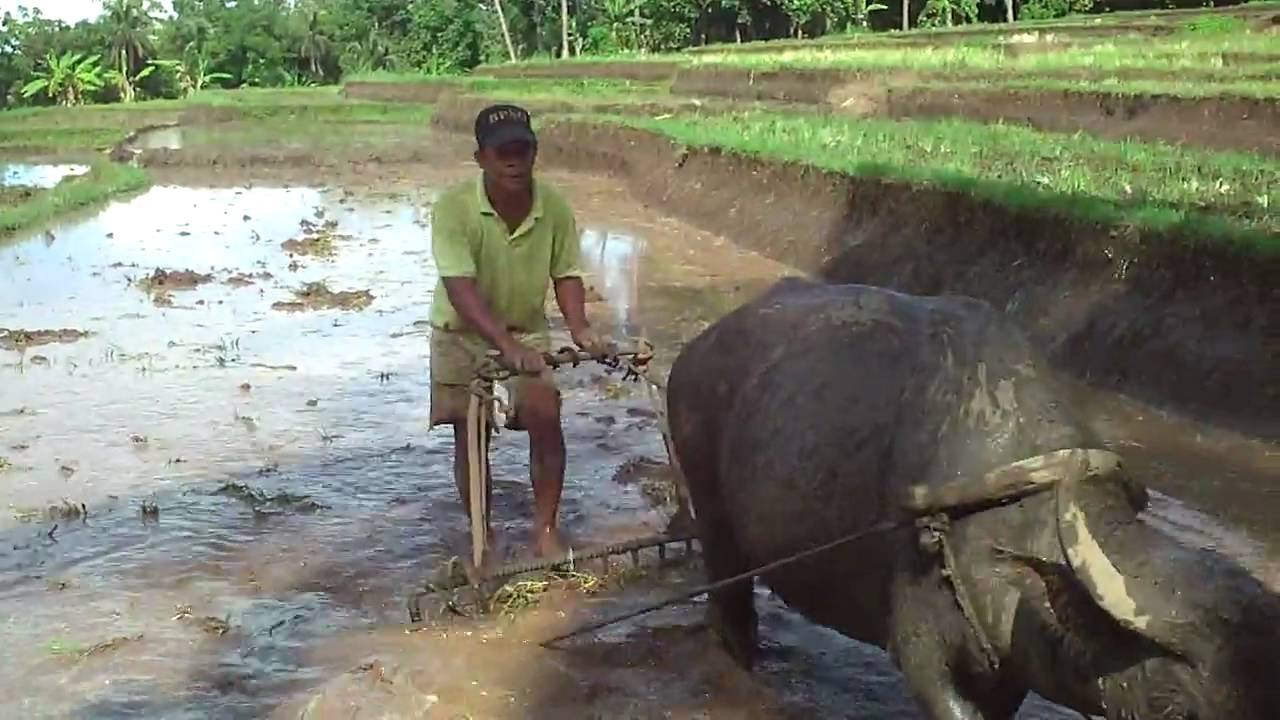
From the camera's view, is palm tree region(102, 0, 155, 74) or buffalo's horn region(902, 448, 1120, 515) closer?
buffalo's horn region(902, 448, 1120, 515)

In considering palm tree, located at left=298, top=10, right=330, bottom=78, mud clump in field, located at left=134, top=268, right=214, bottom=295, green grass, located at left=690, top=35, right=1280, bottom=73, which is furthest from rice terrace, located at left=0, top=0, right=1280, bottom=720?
palm tree, located at left=298, top=10, right=330, bottom=78

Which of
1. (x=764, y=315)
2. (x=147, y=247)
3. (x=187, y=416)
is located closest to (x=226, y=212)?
(x=147, y=247)

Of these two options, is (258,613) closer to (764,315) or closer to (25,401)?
(764,315)

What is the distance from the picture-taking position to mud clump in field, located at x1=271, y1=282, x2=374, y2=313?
1169 cm

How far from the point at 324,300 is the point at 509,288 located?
23.9 feet

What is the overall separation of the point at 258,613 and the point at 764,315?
7.88 ft

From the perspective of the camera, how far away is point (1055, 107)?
16406mm

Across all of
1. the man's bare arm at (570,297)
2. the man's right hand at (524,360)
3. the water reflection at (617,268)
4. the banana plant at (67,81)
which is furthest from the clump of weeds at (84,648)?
the banana plant at (67,81)

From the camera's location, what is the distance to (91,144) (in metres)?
33.3

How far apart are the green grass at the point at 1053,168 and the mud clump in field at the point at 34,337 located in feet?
21.7

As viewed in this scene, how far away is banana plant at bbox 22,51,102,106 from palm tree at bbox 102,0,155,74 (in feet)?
11.1

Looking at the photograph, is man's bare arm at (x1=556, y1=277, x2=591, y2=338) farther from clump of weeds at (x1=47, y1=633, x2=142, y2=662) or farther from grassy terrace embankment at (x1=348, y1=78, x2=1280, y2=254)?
grassy terrace embankment at (x1=348, y1=78, x2=1280, y2=254)

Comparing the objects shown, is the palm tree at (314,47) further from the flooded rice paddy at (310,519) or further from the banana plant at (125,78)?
the flooded rice paddy at (310,519)

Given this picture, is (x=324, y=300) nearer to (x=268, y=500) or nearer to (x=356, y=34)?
(x=268, y=500)
